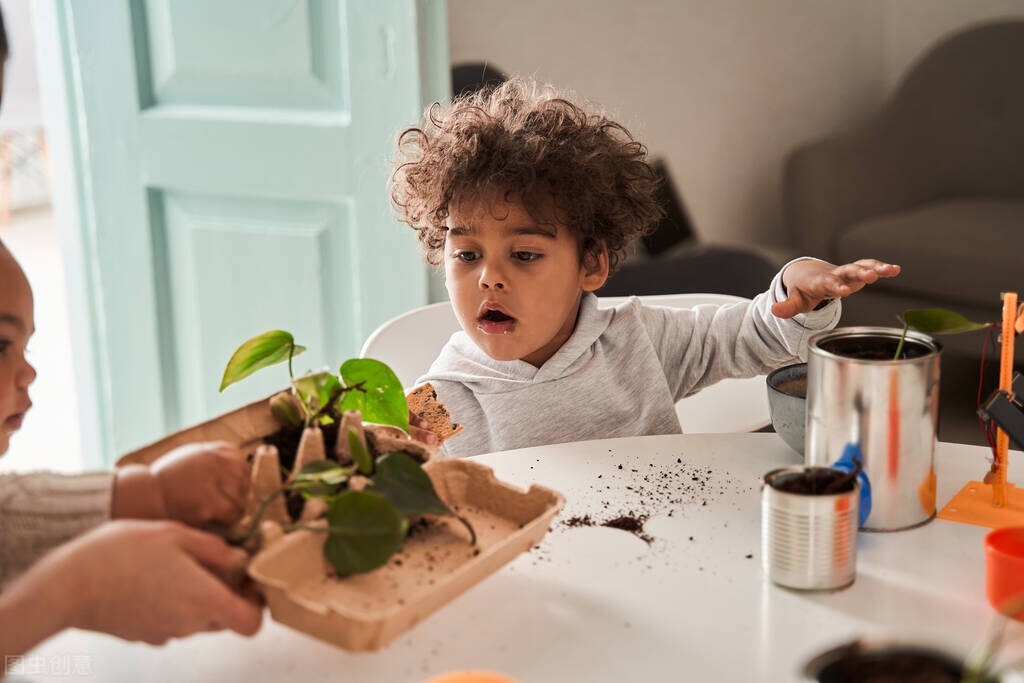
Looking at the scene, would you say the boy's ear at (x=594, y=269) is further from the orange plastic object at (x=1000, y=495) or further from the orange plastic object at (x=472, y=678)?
the orange plastic object at (x=472, y=678)

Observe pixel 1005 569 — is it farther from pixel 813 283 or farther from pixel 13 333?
pixel 13 333

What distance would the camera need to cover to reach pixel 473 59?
8.35ft

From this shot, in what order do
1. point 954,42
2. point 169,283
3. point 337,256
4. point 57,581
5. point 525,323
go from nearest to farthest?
point 57,581 < point 525,323 < point 337,256 < point 169,283 < point 954,42

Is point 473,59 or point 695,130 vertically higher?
point 473,59

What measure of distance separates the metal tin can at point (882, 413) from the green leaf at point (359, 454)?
0.37 meters

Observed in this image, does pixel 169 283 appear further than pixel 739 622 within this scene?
Yes

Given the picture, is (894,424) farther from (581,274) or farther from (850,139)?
(850,139)

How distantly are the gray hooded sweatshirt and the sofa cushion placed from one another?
1.80 meters

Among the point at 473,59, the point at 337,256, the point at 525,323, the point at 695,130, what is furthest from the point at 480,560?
the point at 695,130

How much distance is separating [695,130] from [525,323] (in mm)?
2128

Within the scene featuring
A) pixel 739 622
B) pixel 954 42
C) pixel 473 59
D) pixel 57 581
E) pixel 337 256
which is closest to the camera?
pixel 57 581

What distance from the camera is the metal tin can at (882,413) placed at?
87 centimetres

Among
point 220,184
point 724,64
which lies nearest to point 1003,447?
point 220,184

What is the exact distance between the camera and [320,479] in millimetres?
792
